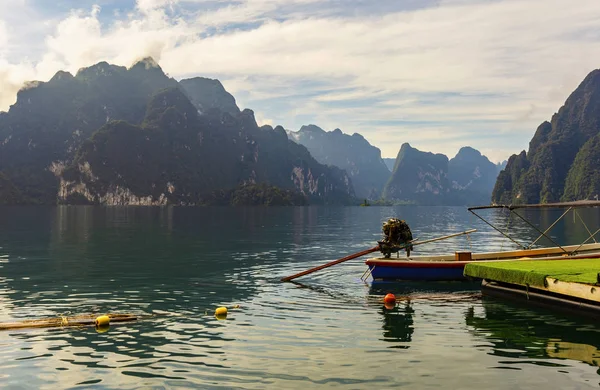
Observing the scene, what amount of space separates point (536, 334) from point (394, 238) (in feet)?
50.2

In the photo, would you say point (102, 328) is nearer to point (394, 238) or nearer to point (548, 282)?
point (548, 282)

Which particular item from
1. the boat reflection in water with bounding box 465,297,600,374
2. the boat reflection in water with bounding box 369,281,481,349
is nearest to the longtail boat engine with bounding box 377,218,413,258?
the boat reflection in water with bounding box 369,281,481,349

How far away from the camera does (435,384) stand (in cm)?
1366

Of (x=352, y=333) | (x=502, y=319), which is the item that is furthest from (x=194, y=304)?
(x=502, y=319)

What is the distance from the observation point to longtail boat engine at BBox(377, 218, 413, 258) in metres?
33.5

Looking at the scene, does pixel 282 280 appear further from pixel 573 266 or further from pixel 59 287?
pixel 573 266

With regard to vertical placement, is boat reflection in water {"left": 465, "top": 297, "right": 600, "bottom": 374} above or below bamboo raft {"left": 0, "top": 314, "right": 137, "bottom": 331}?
below

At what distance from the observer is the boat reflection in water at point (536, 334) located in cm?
1625

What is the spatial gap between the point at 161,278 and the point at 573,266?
75.0ft

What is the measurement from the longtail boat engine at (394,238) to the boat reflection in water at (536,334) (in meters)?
9.80

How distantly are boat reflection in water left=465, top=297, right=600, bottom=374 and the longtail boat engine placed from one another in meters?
9.80

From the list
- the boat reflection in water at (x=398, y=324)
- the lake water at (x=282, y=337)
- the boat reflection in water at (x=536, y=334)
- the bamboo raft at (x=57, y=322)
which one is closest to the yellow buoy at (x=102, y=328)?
the lake water at (x=282, y=337)

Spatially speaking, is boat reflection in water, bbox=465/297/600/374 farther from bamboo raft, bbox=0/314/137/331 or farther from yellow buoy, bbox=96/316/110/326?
bamboo raft, bbox=0/314/137/331

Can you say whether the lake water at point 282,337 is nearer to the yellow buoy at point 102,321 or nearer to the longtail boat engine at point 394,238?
the yellow buoy at point 102,321
